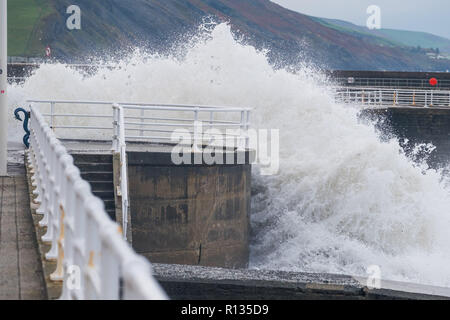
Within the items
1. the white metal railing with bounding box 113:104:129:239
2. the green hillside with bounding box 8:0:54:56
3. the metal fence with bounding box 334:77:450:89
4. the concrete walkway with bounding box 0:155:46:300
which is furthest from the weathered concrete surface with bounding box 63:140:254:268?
the green hillside with bounding box 8:0:54:56

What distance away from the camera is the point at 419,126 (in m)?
35.3

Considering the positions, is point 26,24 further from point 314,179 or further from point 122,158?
point 122,158

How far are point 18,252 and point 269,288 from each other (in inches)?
92.8

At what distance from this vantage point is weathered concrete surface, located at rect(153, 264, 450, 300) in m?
7.82

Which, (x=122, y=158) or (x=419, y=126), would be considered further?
(x=419, y=126)

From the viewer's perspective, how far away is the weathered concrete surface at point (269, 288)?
7816mm

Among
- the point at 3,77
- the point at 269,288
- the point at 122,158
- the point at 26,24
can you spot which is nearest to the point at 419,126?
the point at 122,158

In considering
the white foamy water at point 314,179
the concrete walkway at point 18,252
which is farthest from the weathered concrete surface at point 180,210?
the concrete walkway at point 18,252

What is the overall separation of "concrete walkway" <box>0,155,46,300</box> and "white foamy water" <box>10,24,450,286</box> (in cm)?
592

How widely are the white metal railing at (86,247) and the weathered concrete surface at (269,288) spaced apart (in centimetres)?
137

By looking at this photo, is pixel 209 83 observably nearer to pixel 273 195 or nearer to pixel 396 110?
pixel 273 195

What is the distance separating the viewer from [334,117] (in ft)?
74.0

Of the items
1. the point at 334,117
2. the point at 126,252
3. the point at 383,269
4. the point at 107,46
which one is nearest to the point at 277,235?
the point at 383,269
